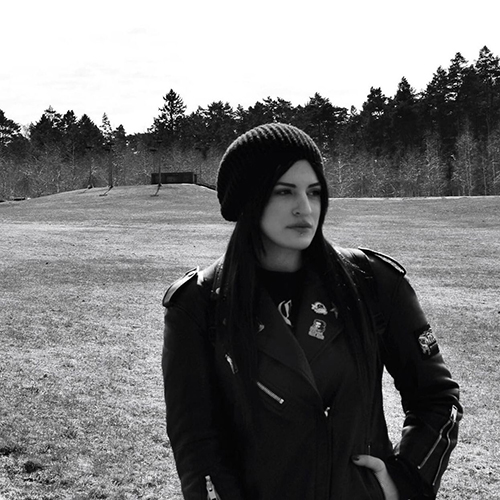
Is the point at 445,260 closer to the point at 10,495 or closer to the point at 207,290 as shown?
the point at 10,495

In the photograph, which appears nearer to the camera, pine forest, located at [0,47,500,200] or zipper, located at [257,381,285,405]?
zipper, located at [257,381,285,405]

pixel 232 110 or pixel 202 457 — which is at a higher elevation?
pixel 232 110

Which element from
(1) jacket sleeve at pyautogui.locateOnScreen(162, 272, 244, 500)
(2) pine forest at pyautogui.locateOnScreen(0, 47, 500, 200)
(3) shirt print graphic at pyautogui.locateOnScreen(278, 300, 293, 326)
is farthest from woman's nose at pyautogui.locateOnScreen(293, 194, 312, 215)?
(2) pine forest at pyautogui.locateOnScreen(0, 47, 500, 200)

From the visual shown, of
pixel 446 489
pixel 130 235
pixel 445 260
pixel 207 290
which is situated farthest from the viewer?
pixel 130 235

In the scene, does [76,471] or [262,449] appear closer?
[262,449]

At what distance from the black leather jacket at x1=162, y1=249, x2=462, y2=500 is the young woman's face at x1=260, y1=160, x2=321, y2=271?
0.11 m

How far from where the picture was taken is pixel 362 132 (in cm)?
8538

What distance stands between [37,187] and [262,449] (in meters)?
88.0

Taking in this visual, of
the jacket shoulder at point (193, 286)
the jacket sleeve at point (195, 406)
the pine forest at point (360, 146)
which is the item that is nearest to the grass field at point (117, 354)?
the jacket sleeve at point (195, 406)

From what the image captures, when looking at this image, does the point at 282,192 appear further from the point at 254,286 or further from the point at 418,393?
the point at 418,393

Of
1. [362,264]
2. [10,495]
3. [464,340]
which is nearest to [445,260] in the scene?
[464,340]

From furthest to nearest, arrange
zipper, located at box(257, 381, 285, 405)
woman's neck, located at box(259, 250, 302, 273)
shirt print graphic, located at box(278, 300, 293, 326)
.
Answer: woman's neck, located at box(259, 250, 302, 273) < shirt print graphic, located at box(278, 300, 293, 326) < zipper, located at box(257, 381, 285, 405)

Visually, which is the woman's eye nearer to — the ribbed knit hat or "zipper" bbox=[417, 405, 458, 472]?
the ribbed knit hat

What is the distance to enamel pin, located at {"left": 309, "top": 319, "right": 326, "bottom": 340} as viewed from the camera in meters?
1.96
